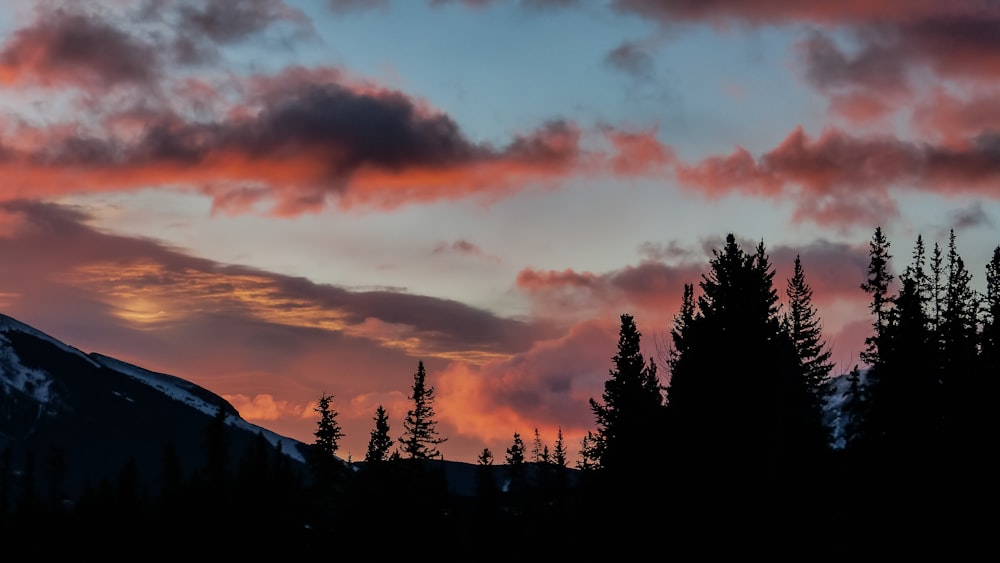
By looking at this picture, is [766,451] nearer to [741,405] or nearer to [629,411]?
[741,405]

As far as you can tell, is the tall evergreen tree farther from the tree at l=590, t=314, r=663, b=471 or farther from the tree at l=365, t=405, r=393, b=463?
the tree at l=365, t=405, r=393, b=463

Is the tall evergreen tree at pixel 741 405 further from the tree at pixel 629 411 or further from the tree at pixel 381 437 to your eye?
the tree at pixel 381 437

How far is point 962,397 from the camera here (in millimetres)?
45562

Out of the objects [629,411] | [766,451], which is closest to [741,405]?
[766,451]

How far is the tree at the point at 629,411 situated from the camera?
40.8m

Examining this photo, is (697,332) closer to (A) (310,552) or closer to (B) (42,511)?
(A) (310,552)

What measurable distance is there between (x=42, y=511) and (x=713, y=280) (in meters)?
88.6

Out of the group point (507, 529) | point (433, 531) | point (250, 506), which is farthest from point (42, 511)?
point (433, 531)

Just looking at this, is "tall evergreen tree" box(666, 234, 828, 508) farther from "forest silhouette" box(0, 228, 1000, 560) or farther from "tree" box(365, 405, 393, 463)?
"tree" box(365, 405, 393, 463)

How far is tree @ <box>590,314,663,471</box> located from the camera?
134 feet

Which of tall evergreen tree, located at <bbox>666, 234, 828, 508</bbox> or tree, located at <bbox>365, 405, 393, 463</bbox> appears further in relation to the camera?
tree, located at <bbox>365, 405, 393, 463</bbox>

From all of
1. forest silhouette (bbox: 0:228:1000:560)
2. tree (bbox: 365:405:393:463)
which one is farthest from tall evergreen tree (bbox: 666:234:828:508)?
tree (bbox: 365:405:393:463)

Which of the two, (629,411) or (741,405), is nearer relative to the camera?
(741,405)

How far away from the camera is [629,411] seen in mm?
49969
